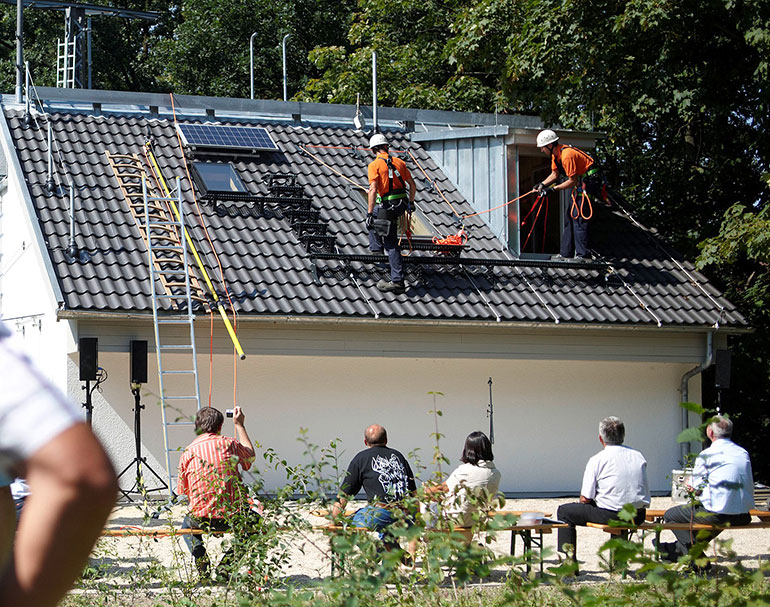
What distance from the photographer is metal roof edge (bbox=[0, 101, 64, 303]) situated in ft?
46.5

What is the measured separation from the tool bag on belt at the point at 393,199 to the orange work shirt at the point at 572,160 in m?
2.82

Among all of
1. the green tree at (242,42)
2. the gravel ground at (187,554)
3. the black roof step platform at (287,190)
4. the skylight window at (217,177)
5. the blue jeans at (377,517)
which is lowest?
the gravel ground at (187,554)

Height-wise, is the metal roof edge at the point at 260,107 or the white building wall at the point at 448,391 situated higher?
the metal roof edge at the point at 260,107

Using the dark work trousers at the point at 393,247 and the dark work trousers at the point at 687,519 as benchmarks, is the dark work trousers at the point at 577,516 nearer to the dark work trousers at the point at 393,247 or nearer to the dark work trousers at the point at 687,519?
the dark work trousers at the point at 687,519

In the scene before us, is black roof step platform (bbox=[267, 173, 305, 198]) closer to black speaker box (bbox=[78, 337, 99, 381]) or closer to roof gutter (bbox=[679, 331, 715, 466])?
black speaker box (bbox=[78, 337, 99, 381])

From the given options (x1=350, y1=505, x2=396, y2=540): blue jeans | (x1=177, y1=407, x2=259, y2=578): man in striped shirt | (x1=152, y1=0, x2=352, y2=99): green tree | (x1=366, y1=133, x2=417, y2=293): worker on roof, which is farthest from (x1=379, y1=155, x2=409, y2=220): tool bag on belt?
(x1=152, y1=0, x2=352, y2=99): green tree

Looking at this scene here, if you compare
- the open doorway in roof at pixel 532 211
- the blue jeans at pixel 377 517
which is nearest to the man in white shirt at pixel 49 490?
the blue jeans at pixel 377 517

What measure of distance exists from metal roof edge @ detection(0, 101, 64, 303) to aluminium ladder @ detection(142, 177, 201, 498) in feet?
3.82

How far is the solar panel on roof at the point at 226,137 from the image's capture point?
1788cm

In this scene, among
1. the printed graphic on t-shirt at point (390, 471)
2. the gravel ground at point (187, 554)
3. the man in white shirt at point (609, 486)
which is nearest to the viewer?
the gravel ground at point (187, 554)

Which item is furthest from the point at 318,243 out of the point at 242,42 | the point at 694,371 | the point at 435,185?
the point at 242,42

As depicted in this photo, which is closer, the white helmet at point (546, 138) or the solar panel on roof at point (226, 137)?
the white helmet at point (546, 138)

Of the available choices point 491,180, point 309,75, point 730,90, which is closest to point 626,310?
point 491,180

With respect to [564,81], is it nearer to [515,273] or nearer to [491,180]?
[491,180]
